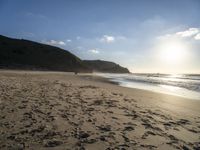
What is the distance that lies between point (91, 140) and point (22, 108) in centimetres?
367

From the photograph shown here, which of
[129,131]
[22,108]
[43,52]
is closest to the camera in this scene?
[129,131]

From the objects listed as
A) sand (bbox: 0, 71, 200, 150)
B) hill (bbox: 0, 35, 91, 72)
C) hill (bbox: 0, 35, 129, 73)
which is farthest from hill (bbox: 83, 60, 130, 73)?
sand (bbox: 0, 71, 200, 150)

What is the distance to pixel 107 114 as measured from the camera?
7711 millimetres

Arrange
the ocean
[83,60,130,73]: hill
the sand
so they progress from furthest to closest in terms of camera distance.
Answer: [83,60,130,73]: hill, the ocean, the sand

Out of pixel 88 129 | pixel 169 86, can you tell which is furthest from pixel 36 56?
pixel 88 129

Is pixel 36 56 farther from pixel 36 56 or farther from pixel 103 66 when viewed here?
pixel 103 66

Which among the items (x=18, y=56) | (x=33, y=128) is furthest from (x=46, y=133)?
(x=18, y=56)

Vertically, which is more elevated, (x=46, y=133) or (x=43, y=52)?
(x=43, y=52)

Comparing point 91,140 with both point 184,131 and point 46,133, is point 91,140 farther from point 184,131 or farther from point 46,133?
point 184,131

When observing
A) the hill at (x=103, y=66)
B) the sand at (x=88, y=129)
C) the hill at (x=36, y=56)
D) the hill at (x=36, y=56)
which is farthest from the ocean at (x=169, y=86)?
the hill at (x=103, y=66)

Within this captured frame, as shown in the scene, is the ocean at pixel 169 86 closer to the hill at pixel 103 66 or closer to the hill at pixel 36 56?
the hill at pixel 36 56

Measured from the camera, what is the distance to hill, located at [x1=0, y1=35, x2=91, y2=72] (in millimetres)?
83250

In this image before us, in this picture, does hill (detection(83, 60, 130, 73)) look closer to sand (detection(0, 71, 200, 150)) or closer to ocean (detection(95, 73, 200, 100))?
ocean (detection(95, 73, 200, 100))

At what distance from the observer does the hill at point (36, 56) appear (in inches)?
3278
